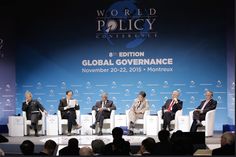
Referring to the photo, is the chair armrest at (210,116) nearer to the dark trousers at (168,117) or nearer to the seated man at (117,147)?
the dark trousers at (168,117)

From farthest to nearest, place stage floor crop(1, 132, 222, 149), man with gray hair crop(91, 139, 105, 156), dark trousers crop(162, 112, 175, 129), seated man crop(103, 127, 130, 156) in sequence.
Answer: dark trousers crop(162, 112, 175, 129) < stage floor crop(1, 132, 222, 149) < man with gray hair crop(91, 139, 105, 156) < seated man crop(103, 127, 130, 156)

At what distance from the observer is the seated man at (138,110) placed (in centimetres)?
1108

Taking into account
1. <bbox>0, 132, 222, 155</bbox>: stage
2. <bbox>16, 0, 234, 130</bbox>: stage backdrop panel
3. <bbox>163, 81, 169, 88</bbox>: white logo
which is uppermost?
<bbox>16, 0, 234, 130</bbox>: stage backdrop panel

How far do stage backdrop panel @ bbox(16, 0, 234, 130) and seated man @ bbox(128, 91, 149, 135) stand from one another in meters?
0.90

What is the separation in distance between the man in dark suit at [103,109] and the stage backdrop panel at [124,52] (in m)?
0.91

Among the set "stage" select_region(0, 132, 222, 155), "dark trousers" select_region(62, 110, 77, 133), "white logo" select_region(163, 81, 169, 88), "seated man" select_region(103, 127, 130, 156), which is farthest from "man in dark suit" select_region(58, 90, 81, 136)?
"seated man" select_region(103, 127, 130, 156)

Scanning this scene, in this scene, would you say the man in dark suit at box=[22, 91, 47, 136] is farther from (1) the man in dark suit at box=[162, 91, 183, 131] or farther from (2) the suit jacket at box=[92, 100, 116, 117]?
(1) the man in dark suit at box=[162, 91, 183, 131]

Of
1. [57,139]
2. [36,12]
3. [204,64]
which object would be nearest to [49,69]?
[36,12]

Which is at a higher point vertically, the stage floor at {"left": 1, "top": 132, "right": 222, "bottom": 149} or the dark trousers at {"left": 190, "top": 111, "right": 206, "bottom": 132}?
the dark trousers at {"left": 190, "top": 111, "right": 206, "bottom": 132}

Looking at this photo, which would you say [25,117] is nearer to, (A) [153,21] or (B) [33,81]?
(B) [33,81]

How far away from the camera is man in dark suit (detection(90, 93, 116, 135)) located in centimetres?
1108

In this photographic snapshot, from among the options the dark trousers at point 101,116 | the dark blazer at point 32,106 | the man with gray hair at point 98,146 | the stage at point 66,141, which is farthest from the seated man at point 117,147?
the dark blazer at point 32,106

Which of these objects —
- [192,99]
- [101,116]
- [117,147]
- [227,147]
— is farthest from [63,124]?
[227,147]

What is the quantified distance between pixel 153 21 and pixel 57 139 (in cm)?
368
